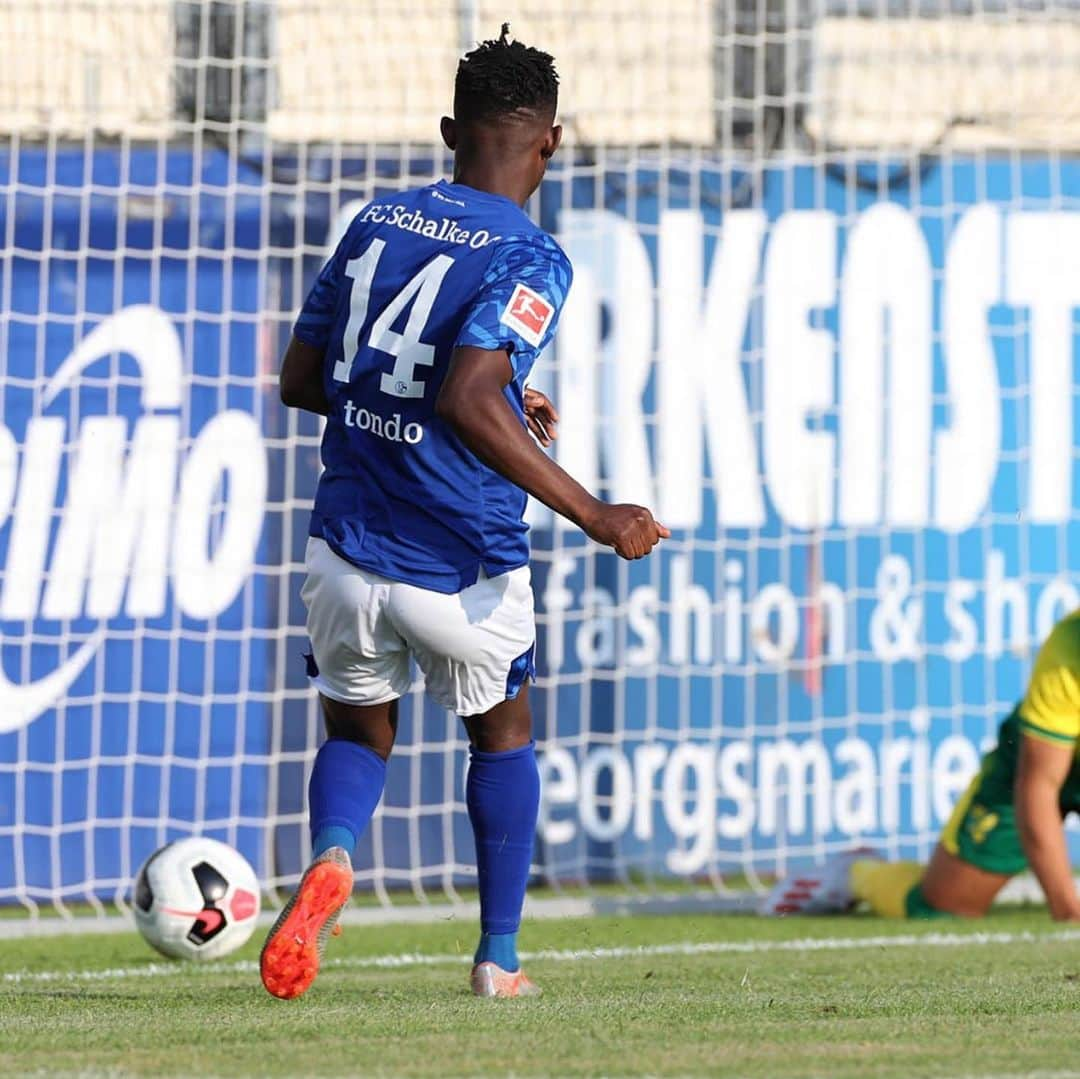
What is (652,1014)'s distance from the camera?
156 inches

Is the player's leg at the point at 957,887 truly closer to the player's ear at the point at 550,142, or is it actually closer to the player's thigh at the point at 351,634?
the player's thigh at the point at 351,634

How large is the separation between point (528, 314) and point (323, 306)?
535 millimetres

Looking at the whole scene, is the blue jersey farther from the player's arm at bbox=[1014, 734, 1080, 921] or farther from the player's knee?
the player's arm at bbox=[1014, 734, 1080, 921]

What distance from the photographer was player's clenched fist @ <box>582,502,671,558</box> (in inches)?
155

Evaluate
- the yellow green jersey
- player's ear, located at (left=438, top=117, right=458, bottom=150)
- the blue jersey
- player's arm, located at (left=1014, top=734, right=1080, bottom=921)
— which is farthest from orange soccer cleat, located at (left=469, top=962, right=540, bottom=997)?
the yellow green jersey

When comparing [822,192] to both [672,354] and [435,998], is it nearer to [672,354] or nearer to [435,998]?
[672,354]

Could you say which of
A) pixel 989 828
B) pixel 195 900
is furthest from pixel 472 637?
pixel 989 828

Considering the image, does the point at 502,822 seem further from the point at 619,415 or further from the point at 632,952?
the point at 619,415

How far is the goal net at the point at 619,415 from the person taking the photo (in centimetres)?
766

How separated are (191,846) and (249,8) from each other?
11.2ft

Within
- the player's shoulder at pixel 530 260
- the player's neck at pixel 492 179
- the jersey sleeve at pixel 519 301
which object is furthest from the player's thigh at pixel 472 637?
the player's neck at pixel 492 179

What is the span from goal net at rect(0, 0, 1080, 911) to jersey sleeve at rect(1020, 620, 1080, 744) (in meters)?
1.87

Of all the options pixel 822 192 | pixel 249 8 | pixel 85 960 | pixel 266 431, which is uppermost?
pixel 249 8

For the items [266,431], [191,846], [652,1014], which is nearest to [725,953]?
[191,846]
